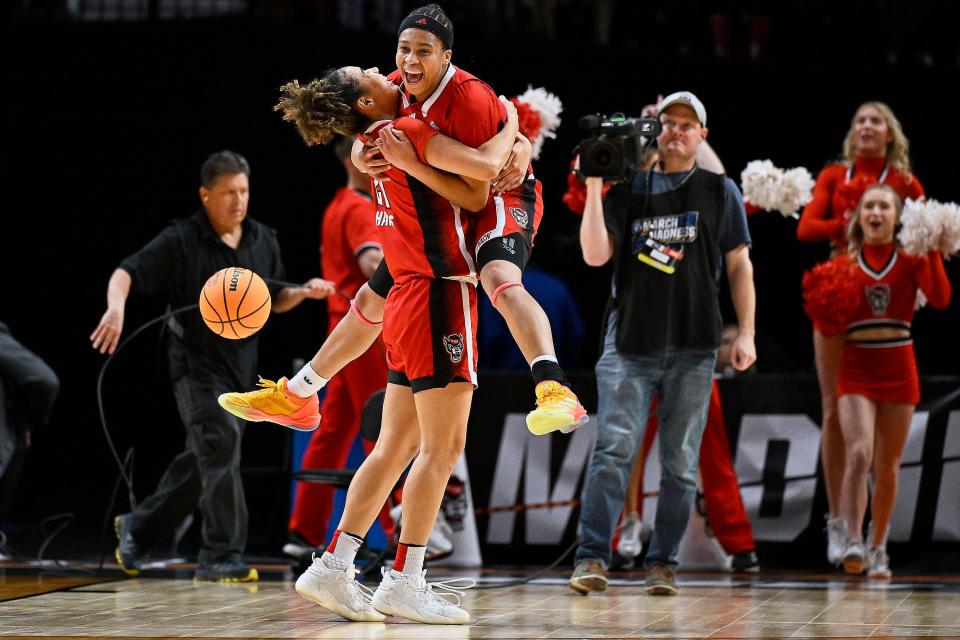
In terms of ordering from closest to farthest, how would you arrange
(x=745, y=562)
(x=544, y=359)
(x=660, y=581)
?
(x=544, y=359), (x=660, y=581), (x=745, y=562)

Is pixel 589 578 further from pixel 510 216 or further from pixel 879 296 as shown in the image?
pixel 879 296

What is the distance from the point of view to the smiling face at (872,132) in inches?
285

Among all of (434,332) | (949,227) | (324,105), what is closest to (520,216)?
Answer: (434,332)

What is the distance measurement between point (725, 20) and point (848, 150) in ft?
10.5

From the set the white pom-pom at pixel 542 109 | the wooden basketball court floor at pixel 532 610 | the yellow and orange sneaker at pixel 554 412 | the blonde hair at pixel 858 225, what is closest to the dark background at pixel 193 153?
the blonde hair at pixel 858 225

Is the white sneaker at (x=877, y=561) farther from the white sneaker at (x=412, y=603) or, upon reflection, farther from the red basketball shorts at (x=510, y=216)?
the red basketball shorts at (x=510, y=216)

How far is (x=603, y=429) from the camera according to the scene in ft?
18.5

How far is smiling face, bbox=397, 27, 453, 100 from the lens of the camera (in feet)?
14.2

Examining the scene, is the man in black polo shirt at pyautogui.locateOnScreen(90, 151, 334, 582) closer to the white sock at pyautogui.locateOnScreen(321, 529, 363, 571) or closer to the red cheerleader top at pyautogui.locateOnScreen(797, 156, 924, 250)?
the white sock at pyautogui.locateOnScreen(321, 529, 363, 571)

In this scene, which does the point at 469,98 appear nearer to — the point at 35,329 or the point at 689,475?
the point at 689,475

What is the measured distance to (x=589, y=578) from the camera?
5441 millimetres

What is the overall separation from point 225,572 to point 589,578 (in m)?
1.79

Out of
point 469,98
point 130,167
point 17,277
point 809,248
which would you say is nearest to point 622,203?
point 469,98

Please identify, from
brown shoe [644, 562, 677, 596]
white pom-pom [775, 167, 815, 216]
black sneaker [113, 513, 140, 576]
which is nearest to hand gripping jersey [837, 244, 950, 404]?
white pom-pom [775, 167, 815, 216]
